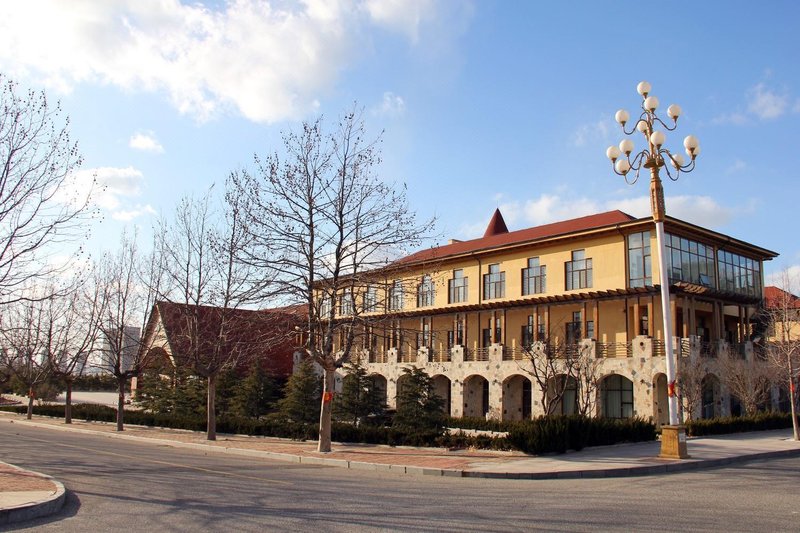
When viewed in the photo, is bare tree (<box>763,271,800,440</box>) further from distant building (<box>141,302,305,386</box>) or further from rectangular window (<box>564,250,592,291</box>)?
distant building (<box>141,302,305,386</box>)

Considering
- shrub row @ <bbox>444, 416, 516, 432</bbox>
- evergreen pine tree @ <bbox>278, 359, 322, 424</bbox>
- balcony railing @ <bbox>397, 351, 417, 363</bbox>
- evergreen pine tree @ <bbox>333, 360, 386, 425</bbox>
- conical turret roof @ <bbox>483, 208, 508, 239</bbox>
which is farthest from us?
conical turret roof @ <bbox>483, 208, 508, 239</bbox>

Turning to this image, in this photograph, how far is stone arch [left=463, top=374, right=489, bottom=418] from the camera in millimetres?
41938

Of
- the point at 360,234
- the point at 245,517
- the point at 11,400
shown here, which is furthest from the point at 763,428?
the point at 11,400

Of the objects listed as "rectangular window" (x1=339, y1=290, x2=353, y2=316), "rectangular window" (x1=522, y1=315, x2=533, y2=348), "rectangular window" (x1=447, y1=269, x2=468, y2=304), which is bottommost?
"rectangular window" (x1=339, y1=290, x2=353, y2=316)

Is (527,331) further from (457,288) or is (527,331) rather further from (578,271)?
(457,288)

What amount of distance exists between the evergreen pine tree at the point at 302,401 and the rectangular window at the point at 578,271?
1607 centimetres

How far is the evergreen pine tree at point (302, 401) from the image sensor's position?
3142 cm

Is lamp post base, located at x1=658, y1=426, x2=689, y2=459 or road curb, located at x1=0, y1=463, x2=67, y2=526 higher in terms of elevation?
lamp post base, located at x1=658, y1=426, x2=689, y2=459

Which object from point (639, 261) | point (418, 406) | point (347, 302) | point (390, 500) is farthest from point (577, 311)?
point (390, 500)

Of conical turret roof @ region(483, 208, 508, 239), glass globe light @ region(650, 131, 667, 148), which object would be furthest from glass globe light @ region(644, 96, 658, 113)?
conical turret roof @ region(483, 208, 508, 239)

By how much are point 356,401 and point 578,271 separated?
1502 centimetres

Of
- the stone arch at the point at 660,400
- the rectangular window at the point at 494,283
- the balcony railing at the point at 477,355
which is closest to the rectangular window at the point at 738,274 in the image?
the stone arch at the point at 660,400

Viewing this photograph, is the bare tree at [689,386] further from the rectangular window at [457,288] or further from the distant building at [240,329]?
the distant building at [240,329]

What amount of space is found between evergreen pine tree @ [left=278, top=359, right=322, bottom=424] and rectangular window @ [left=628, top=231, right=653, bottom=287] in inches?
691
